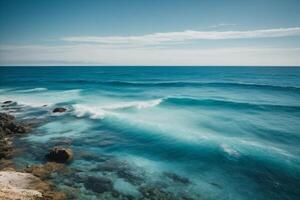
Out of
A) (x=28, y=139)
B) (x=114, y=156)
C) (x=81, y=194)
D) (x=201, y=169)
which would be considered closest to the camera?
(x=81, y=194)

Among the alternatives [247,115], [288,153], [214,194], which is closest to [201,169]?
[214,194]

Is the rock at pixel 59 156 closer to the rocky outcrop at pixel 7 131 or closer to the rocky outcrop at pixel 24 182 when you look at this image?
the rocky outcrop at pixel 24 182

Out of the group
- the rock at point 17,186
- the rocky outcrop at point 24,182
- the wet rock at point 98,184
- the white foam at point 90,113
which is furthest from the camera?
the white foam at point 90,113

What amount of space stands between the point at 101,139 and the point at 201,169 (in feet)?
31.8

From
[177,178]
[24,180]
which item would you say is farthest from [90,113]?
[177,178]

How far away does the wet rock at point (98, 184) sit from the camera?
45.6 feet

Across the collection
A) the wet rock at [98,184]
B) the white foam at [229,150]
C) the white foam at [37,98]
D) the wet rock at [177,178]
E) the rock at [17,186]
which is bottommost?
the wet rock at [177,178]

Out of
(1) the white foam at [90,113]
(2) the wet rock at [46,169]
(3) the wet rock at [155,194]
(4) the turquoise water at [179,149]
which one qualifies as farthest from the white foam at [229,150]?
(1) the white foam at [90,113]

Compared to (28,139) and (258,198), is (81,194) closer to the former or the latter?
A: (258,198)

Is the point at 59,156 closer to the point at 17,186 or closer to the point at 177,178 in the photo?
the point at 17,186

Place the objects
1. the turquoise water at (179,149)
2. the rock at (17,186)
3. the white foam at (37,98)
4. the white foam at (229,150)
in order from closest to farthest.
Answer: the rock at (17,186) → the turquoise water at (179,149) → the white foam at (229,150) → the white foam at (37,98)

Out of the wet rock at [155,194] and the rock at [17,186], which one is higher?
the rock at [17,186]

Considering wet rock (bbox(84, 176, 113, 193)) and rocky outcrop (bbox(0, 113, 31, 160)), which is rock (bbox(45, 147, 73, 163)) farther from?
rocky outcrop (bbox(0, 113, 31, 160))

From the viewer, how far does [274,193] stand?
13.9 metres
